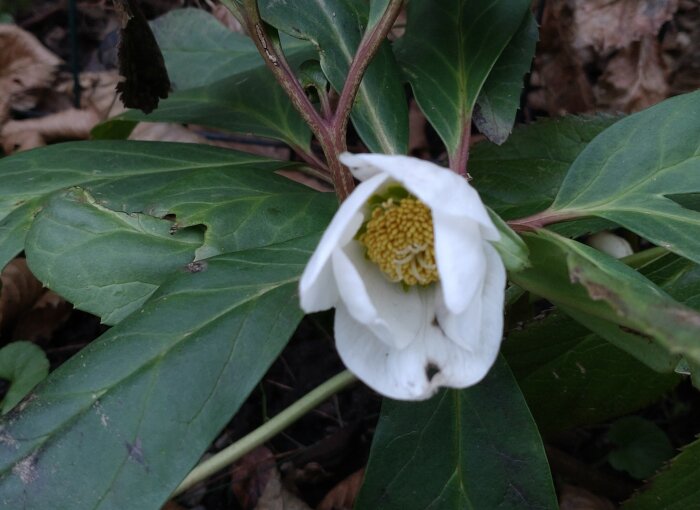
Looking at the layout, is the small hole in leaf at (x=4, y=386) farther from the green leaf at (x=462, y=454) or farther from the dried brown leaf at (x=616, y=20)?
the dried brown leaf at (x=616, y=20)

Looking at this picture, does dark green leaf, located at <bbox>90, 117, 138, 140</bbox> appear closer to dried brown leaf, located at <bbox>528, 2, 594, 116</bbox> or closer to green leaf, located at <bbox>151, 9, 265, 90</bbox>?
green leaf, located at <bbox>151, 9, 265, 90</bbox>

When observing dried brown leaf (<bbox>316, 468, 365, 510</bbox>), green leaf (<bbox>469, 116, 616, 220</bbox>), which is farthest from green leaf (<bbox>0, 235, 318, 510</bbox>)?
dried brown leaf (<bbox>316, 468, 365, 510</bbox>)

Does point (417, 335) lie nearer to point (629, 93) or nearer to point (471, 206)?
point (471, 206)

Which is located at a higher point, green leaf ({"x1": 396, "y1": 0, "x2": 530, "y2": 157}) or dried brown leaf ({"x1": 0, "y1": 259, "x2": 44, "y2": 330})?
green leaf ({"x1": 396, "y1": 0, "x2": 530, "y2": 157})

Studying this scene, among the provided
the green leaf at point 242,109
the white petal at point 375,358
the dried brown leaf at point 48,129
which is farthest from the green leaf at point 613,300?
the dried brown leaf at point 48,129

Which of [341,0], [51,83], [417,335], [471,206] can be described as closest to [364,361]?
[417,335]
